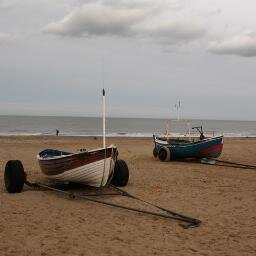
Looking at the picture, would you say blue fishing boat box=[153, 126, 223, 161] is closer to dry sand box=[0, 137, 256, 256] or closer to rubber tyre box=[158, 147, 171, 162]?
rubber tyre box=[158, 147, 171, 162]

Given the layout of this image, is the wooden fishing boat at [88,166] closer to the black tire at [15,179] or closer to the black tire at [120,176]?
the black tire at [15,179]

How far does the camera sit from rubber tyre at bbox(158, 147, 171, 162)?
19.3m

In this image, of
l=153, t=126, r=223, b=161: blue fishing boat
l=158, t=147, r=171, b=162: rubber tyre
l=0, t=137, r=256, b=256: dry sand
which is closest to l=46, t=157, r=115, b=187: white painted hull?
l=0, t=137, r=256, b=256: dry sand

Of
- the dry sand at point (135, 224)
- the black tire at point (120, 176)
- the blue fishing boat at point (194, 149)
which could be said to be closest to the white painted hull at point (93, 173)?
the dry sand at point (135, 224)

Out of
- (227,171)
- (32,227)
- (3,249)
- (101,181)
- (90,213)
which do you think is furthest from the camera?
(227,171)

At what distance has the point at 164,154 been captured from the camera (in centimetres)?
1942

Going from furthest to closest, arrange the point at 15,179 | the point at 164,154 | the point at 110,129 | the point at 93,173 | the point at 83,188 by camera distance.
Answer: the point at 110,129, the point at 164,154, the point at 83,188, the point at 15,179, the point at 93,173

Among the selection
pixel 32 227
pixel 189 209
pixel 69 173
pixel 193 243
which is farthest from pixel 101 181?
pixel 193 243

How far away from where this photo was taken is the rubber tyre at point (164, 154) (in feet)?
63.3

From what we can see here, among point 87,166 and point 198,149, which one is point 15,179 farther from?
point 198,149

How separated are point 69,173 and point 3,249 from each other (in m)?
4.39

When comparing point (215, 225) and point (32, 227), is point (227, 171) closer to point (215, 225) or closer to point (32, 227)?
point (215, 225)

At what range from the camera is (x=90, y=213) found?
9266 mm

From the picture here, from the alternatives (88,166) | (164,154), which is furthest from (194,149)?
A: (88,166)
